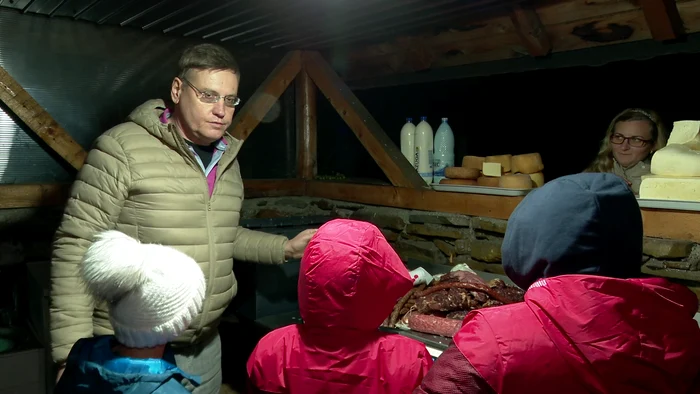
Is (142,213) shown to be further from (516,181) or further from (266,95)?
(266,95)

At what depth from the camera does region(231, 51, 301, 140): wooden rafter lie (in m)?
4.31

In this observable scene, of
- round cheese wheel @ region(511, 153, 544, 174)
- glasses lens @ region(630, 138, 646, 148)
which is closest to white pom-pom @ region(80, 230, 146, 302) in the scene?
round cheese wheel @ region(511, 153, 544, 174)

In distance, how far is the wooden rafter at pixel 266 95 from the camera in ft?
14.1

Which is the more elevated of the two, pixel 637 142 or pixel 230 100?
pixel 230 100

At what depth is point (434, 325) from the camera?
2.19m

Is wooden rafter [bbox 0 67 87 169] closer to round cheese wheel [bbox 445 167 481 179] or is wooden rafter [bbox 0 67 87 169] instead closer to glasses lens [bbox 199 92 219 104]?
glasses lens [bbox 199 92 219 104]

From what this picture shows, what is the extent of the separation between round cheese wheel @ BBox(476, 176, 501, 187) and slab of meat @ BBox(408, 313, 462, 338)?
4.64ft

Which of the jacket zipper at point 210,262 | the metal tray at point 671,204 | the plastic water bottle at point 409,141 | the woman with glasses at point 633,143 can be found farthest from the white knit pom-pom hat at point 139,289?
the plastic water bottle at point 409,141

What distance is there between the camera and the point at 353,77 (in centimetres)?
480

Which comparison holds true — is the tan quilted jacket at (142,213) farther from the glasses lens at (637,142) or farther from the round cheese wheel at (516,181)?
the glasses lens at (637,142)

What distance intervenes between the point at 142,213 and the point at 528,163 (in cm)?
244

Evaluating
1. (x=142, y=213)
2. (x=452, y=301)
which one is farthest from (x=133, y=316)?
(x=452, y=301)

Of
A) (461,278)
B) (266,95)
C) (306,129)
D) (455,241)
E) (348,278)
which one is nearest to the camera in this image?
(348,278)

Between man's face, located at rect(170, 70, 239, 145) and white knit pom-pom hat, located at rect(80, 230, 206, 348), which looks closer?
white knit pom-pom hat, located at rect(80, 230, 206, 348)
